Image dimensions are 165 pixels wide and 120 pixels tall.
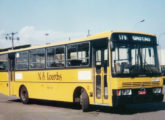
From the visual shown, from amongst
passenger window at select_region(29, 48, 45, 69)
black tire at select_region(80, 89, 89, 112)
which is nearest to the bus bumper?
black tire at select_region(80, 89, 89, 112)

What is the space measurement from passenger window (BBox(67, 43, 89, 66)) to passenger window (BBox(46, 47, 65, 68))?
51 centimetres

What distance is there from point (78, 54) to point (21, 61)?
19.1 ft

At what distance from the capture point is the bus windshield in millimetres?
11617

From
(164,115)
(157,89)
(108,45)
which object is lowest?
(164,115)

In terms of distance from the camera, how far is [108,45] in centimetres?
1194

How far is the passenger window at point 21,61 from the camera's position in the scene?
704 inches

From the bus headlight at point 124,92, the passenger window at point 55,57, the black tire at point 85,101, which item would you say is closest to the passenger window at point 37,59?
the passenger window at point 55,57

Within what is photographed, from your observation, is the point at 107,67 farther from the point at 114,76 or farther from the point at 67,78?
the point at 67,78

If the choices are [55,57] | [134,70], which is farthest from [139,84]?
[55,57]

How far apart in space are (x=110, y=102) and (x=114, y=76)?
3.34 ft

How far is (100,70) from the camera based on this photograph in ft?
40.8

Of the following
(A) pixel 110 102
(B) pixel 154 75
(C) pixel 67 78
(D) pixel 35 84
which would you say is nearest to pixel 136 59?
(B) pixel 154 75

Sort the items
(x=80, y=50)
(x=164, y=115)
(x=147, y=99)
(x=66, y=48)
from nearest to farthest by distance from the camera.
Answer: (x=164, y=115), (x=147, y=99), (x=80, y=50), (x=66, y=48)

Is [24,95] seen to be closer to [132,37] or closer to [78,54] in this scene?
[78,54]
